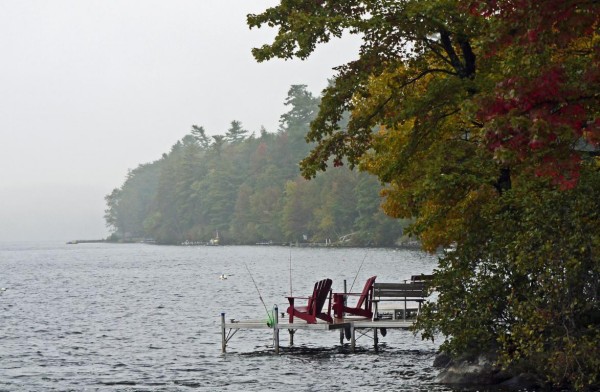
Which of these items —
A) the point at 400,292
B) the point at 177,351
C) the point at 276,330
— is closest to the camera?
the point at 400,292

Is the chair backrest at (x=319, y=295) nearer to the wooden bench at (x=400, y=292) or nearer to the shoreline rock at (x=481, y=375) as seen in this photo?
the wooden bench at (x=400, y=292)

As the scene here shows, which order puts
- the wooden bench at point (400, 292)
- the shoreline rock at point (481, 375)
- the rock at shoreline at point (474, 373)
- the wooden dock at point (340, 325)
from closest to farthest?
the shoreline rock at point (481, 375) → the rock at shoreline at point (474, 373) → the wooden dock at point (340, 325) → the wooden bench at point (400, 292)

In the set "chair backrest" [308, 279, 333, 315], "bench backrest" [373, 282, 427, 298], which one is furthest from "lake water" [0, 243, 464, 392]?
"bench backrest" [373, 282, 427, 298]

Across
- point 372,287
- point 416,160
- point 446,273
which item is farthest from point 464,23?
point 372,287

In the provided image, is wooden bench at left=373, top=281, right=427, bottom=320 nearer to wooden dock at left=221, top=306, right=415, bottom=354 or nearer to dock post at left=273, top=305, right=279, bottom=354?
wooden dock at left=221, top=306, right=415, bottom=354

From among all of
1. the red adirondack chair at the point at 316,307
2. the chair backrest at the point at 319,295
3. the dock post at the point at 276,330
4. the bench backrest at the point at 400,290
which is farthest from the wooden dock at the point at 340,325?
the bench backrest at the point at 400,290

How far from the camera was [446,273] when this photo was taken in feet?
65.4

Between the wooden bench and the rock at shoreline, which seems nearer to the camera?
the rock at shoreline

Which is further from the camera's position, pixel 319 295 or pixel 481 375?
pixel 319 295

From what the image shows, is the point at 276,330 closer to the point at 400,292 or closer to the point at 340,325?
the point at 340,325

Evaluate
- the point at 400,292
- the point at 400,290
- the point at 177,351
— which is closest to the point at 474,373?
the point at 400,292

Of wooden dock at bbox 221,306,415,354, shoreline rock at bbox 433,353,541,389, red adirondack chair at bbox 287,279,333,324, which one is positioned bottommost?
shoreline rock at bbox 433,353,541,389

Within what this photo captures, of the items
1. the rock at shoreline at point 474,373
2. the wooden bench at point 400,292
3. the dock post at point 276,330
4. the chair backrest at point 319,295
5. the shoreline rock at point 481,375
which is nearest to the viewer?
the shoreline rock at point 481,375

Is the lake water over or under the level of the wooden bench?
under
